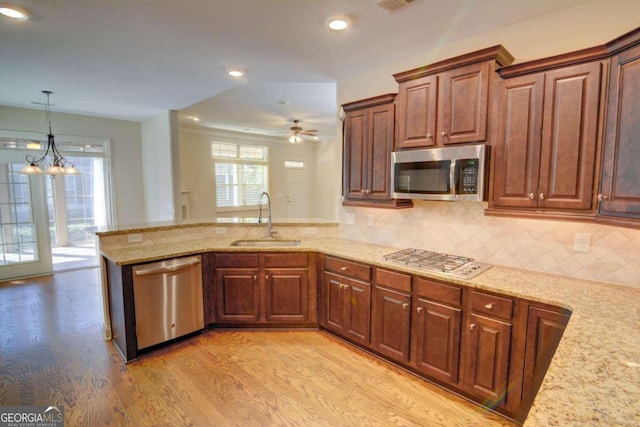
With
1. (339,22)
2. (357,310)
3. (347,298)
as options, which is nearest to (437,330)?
(357,310)

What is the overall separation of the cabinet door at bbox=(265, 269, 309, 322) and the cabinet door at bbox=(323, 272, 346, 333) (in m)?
0.21

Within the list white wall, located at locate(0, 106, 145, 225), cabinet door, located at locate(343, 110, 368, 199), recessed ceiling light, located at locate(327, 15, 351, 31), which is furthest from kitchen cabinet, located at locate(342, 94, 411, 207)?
white wall, located at locate(0, 106, 145, 225)

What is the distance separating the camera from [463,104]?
2.37 m

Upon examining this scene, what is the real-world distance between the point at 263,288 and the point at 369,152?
1.74 m

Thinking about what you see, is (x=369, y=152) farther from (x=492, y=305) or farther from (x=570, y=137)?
(x=492, y=305)

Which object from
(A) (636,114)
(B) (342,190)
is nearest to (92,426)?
(B) (342,190)

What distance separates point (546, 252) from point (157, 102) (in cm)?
514

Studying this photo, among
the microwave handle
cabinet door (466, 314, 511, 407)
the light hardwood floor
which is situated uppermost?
the microwave handle

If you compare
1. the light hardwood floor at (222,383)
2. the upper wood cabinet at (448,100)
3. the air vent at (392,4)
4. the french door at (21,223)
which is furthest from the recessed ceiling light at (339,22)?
the french door at (21,223)

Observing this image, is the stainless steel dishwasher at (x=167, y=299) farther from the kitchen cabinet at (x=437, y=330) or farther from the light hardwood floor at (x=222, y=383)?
the kitchen cabinet at (x=437, y=330)

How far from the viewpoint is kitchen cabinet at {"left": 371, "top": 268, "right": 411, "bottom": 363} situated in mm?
2516

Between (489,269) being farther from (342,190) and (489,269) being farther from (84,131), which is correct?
(84,131)

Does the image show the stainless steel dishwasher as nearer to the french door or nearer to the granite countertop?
the granite countertop

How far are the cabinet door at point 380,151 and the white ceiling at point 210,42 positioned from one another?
22.9 inches
